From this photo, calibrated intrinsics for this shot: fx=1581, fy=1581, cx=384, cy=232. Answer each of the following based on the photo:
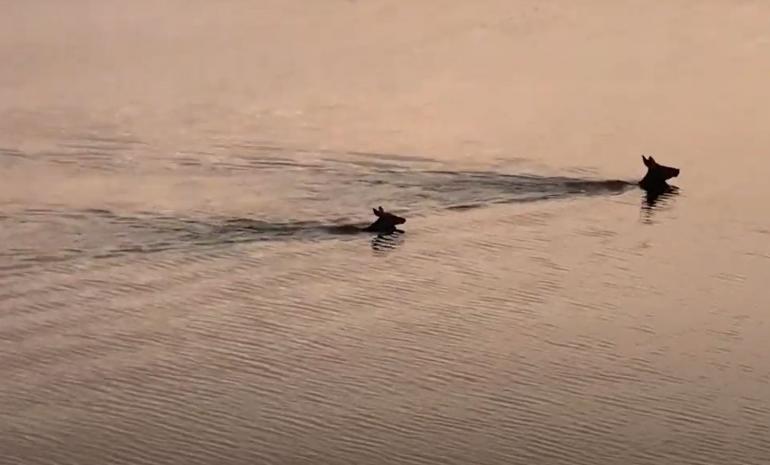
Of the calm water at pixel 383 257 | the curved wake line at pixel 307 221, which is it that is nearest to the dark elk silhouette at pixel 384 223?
the calm water at pixel 383 257

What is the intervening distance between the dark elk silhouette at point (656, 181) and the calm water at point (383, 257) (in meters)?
0.28

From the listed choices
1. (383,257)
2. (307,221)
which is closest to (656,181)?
(383,257)

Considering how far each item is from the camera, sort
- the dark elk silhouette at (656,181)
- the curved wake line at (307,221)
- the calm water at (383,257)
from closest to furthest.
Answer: the calm water at (383,257) < the curved wake line at (307,221) < the dark elk silhouette at (656,181)

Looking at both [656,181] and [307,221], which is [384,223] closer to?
[307,221]

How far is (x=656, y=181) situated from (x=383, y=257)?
188 inches

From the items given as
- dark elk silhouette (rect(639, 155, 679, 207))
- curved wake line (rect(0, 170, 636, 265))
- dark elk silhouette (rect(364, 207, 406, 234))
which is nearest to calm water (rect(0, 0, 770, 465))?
curved wake line (rect(0, 170, 636, 265))

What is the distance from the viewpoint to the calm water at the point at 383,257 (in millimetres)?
13914

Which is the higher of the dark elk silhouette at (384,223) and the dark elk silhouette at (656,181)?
the dark elk silhouette at (656,181)

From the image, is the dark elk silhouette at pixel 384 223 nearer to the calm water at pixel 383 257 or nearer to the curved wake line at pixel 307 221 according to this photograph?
the calm water at pixel 383 257

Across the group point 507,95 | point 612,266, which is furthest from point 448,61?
point 612,266

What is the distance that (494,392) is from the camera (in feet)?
48.1

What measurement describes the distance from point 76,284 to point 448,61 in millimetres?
15340

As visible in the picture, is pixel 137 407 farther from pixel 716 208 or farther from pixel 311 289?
pixel 716 208

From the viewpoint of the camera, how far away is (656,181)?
70.4ft
